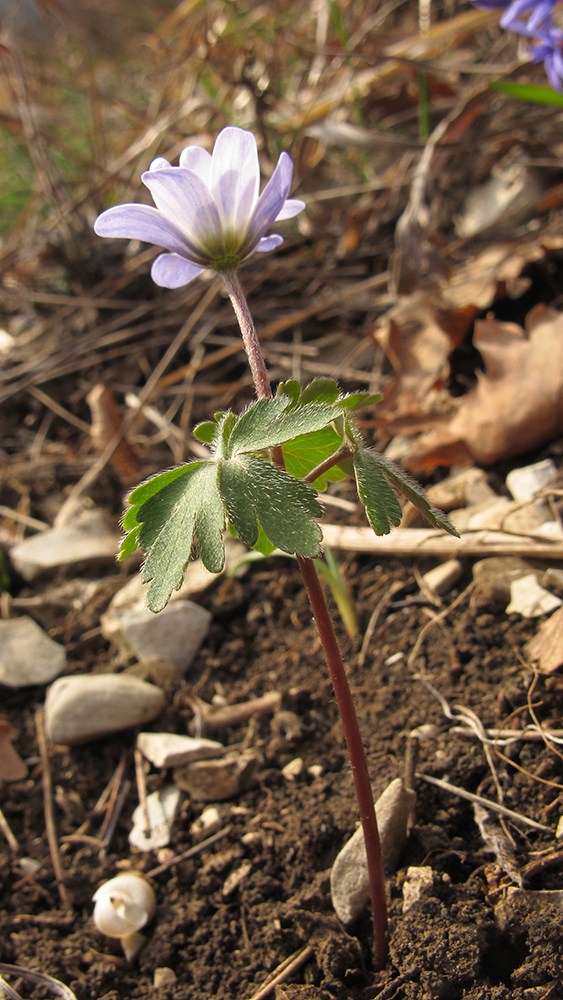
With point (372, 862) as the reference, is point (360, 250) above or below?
above

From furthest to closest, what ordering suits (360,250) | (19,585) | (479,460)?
1. (360,250)
2. (19,585)
3. (479,460)

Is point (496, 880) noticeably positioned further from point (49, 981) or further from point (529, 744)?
point (49, 981)

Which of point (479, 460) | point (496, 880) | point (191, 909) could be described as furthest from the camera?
point (479, 460)

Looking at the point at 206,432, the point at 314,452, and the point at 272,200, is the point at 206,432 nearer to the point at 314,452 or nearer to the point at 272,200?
the point at 314,452

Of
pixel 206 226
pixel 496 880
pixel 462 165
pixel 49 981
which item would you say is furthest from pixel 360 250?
pixel 49 981

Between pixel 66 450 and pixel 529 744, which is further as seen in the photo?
pixel 66 450

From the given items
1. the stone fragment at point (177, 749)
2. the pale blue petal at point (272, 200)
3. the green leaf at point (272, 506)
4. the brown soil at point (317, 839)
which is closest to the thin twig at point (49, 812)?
the brown soil at point (317, 839)

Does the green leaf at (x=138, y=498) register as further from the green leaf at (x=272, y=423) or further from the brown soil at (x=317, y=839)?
the brown soil at (x=317, y=839)

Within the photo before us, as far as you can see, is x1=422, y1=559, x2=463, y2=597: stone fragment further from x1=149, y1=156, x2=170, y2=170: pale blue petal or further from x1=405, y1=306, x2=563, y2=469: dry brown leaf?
x1=149, y1=156, x2=170, y2=170: pale blue petal
